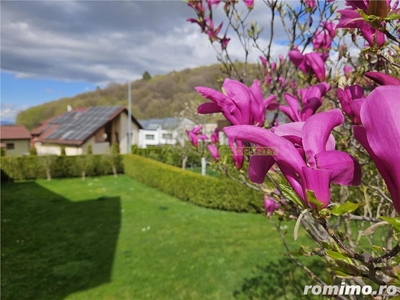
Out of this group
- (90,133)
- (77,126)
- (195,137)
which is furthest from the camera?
(77,126)

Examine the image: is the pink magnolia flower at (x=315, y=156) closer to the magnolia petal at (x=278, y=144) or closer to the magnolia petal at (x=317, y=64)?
the magnolia petal at (x=278, y=144)

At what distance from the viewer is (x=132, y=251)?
5621 millimetres

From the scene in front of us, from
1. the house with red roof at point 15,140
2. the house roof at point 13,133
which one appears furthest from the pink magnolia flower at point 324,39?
the house with red roof at point 15,140

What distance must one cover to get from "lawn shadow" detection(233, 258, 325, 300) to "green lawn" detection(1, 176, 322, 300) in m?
0.01

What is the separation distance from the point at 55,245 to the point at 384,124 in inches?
252

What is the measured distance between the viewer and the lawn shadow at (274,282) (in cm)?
395

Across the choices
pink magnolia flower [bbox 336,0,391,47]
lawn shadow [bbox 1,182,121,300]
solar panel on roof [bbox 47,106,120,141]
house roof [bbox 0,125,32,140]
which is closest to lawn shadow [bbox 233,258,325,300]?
lawn shadow [bbox 1,182,121,300]

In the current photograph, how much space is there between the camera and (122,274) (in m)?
4.69

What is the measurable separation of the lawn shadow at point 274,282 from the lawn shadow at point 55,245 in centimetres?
190

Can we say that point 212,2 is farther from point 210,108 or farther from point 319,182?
point 319,182

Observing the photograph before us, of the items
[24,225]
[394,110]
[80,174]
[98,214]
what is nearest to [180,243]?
[98,214]

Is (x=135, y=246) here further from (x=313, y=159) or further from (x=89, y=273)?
(x=313, y=159)

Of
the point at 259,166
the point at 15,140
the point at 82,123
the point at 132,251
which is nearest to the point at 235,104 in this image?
the point at 259,166

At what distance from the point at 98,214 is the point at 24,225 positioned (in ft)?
5.32
